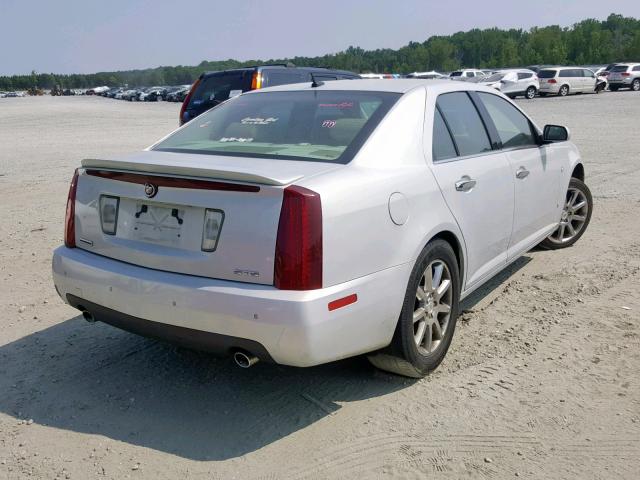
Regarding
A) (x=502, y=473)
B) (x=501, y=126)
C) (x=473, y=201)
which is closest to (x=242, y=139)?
(x=473, y=201)

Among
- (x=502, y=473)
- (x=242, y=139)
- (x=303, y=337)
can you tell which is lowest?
(x=502, y=473)

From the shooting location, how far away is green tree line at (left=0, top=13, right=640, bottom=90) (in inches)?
4515

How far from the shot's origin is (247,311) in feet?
9.50

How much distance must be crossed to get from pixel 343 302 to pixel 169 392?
124 cm

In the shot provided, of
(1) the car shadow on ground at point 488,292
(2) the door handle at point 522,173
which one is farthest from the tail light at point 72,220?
(2) the door handle at point 522,173

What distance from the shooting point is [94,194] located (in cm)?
353

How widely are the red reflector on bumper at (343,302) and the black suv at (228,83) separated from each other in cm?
784

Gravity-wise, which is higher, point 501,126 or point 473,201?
point 501,126

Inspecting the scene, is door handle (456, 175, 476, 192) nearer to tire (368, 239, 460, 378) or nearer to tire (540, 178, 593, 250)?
tire (368, 239, 460, 378)

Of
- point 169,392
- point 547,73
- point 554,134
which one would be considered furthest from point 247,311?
point 547,73

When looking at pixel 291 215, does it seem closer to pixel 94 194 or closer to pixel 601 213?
pixel 94 194

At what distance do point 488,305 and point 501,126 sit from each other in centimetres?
131

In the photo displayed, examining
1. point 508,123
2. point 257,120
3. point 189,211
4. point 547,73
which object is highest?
point 547,73

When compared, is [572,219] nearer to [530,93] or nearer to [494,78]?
[494,78]
